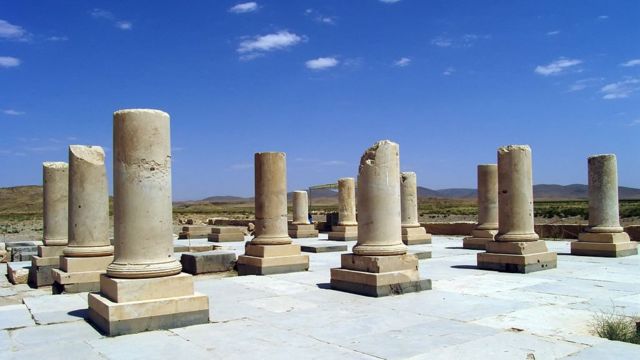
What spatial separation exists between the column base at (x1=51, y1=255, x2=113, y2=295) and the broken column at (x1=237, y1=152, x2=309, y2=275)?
346cm

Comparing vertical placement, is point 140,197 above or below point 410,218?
above

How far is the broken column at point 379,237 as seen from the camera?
979 cm

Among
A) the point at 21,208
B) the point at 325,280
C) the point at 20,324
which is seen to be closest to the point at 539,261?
the point at 325,280

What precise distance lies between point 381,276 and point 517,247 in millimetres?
4552

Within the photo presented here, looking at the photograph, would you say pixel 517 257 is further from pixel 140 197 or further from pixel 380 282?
pixel 140 197

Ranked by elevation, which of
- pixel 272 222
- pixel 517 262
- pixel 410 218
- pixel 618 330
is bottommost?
pixel 618 330

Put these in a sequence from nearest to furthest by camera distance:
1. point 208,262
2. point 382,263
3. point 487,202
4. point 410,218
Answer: point 382,263 → point 208,262 → point 487,202 → point 410,218

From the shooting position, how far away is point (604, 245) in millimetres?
15414

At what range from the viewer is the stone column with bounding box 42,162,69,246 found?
12961 mm

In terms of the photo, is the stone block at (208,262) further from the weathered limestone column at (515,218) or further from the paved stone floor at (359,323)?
the weathered limestone column at (515,218)

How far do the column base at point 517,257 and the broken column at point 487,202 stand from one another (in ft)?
16.8

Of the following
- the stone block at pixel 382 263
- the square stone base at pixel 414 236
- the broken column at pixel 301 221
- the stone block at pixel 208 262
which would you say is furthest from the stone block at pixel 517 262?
the broken column at pixel 301 221

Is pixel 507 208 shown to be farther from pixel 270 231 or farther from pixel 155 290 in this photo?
pixel 155 290

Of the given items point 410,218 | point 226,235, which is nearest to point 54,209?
point 226,235
